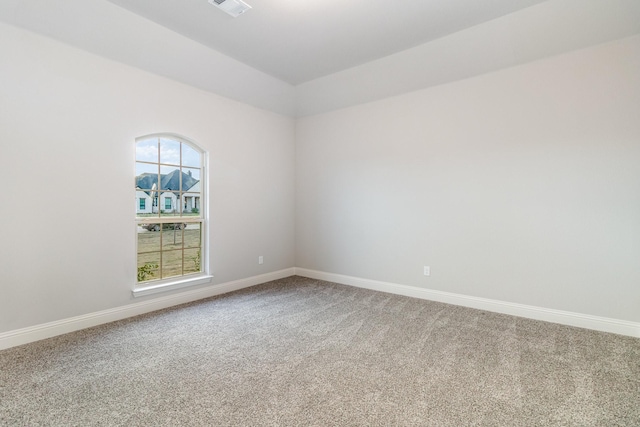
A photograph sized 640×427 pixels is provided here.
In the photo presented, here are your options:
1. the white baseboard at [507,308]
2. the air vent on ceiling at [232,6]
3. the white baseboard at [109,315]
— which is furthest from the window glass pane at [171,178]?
the white baseboard at [507,308]

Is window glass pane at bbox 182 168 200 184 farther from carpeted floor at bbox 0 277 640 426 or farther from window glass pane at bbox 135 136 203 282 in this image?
carpeted floor at bbox 0 277 640 426

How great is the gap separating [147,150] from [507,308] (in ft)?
14.7

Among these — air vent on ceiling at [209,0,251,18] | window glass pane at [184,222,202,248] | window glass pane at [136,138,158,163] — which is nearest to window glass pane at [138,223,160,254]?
window glass pane at [184,222,202,248]

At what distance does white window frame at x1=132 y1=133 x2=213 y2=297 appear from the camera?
341 cm

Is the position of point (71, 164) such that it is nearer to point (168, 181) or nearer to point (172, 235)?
point (168, 181)

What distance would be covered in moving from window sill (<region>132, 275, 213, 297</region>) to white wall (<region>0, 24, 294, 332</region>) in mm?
123

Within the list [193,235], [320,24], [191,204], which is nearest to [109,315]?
[193,235]

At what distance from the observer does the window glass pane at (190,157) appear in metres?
3.88

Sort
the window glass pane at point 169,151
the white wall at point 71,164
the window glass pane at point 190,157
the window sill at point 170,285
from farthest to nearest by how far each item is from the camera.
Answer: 1. the window glass pane at point 190,157
2. the window glass pane at point 169,151
3. the window sill at point 170,285
4. the white wall at point 71,164

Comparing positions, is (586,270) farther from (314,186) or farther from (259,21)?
(259,21)

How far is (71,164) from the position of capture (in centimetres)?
288

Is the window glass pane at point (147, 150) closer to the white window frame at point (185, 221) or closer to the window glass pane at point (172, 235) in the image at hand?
the white window frame at point (185, 221)

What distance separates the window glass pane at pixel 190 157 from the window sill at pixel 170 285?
1469 mm

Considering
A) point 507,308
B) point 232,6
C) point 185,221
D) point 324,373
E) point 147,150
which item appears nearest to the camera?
point 324,373
